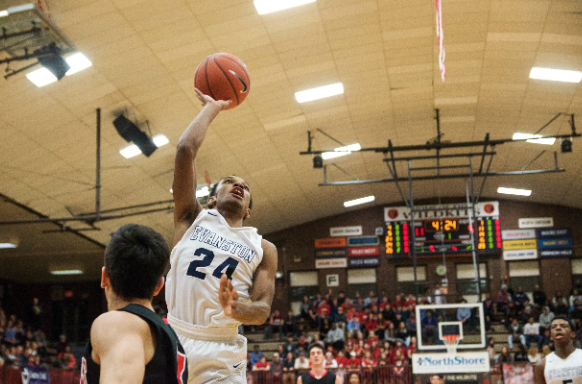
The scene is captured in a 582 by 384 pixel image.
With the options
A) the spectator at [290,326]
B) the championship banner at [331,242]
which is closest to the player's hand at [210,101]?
the spectator at [290,326]

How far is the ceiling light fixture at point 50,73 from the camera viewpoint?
1085 centimetres

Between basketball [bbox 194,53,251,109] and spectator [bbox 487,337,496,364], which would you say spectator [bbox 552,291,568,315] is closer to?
spectator [bbox 487,337,496,364]

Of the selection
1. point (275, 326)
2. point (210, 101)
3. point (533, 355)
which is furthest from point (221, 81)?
point (275, 326)

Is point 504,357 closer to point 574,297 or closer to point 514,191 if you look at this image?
point 574,297

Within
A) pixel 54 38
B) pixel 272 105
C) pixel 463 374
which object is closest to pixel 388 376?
pixel 463 374

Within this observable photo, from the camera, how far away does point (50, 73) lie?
10.9 metres

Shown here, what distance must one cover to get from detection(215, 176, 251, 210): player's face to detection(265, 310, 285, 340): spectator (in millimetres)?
18173

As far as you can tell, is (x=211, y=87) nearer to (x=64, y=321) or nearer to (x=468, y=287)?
(x=468, y=287)

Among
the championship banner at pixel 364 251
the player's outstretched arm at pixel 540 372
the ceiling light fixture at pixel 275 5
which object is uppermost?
the ceiling light fixture at pixel 275 5

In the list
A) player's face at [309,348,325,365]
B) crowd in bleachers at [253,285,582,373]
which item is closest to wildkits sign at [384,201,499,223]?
crowd in bleachers at [253,285,582,373]

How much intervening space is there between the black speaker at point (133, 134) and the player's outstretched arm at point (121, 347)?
11.0 m

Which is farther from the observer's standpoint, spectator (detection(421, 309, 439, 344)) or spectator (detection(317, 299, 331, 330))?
spectator (detection(317, 299, 331, 330))

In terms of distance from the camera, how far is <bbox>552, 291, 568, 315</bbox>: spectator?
65.7 feet

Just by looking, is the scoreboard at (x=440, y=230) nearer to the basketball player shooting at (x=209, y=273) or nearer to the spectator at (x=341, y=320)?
the spectator at (x=341, y=320)
